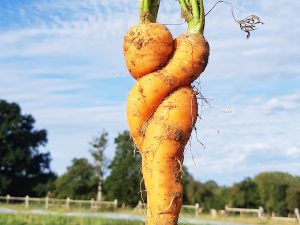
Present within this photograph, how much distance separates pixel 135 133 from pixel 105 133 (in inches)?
1328

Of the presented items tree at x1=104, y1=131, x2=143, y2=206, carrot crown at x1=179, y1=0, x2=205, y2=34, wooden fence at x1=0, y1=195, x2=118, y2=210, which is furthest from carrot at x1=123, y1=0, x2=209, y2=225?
tree at x1=104, y1=131, x2=143, y2=206

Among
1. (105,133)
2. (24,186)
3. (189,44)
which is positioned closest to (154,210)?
(189,44)

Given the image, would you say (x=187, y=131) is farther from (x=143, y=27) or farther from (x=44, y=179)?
(x=44, y=179)

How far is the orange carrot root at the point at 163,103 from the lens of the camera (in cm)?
421

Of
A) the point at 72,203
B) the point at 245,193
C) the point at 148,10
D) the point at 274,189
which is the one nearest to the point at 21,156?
the point at 72,203

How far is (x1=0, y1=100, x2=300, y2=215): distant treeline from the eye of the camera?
105 ft

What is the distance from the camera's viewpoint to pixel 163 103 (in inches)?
169

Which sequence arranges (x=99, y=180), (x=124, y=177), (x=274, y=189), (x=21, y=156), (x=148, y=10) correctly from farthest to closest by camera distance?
(x=21, y=156), (x=99, y=180), (x=124, y=177), (x=274, y=189), (x=148, y=10)

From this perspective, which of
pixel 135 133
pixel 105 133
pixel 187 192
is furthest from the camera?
pixel 105 133

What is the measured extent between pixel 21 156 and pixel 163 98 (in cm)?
4267

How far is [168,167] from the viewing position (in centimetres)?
426

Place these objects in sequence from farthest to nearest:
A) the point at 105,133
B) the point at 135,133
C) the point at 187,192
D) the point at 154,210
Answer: the point at 105,133 → the point at 187,192 → the point at 135,133 → the point at 154,210

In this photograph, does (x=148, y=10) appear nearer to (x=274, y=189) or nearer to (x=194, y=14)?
(x=194, y=14)

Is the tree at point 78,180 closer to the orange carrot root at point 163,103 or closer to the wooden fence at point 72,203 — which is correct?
the wooden fence at point 72,203
